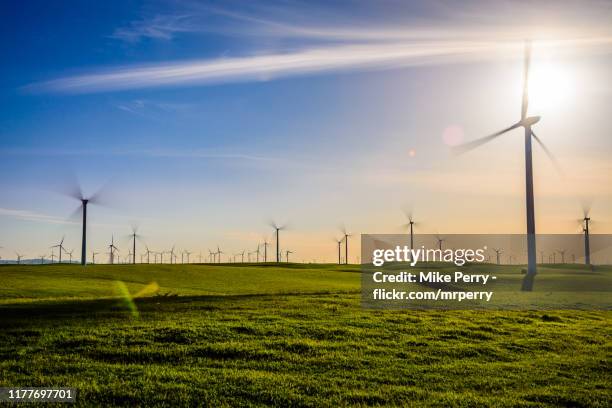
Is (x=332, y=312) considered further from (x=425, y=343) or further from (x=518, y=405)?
(x=518, y=405)

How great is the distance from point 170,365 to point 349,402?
5857 mm

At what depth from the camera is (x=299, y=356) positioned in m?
15.9

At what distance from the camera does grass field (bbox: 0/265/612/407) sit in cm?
1230

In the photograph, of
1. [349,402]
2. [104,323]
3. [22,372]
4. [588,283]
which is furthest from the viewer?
[588,283]

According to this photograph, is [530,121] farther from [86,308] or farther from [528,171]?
[86,308]

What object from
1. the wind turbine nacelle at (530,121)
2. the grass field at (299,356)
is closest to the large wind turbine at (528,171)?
the wind turbine nacelle at (530,121)

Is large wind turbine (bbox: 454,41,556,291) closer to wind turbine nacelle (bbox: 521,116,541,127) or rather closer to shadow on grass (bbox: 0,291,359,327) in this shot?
wind turbine nacelle (bbox: 521,116,541,127)

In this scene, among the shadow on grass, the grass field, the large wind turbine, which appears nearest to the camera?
the grass field

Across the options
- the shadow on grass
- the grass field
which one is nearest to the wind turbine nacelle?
the grass field

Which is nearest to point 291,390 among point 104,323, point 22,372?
point 22,372

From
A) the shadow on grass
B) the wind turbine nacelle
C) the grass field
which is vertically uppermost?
the wind turbine nacelle

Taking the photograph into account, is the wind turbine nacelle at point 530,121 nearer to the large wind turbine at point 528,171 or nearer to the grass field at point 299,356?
the large wind turbine at point 528,171

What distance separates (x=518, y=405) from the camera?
11.9 metres

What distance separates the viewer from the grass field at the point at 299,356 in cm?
1230
